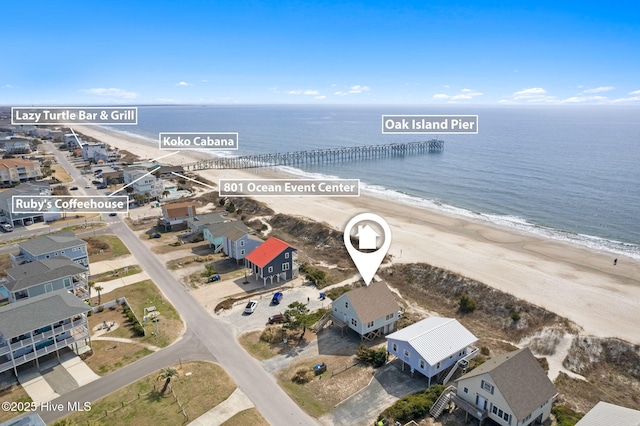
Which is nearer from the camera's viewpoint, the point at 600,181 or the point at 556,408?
the point at 556,408

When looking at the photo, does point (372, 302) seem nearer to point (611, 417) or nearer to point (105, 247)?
point (611, 417)

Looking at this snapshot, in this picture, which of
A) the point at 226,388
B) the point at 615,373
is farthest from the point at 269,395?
the point at 615,373

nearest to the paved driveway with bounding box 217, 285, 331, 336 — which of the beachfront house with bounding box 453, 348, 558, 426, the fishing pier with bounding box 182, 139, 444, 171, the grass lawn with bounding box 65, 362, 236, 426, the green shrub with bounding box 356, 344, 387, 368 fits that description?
the grass lawn with bounding box 65, 362, 236, 426

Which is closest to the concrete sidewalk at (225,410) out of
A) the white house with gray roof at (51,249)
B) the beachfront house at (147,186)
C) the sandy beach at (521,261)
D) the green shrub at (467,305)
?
the green shrub at (467,305)

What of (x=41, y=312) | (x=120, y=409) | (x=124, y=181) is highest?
(x=124, y=181)

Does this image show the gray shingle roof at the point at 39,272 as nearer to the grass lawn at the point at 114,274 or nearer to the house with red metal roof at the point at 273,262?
the grass lawn at the point at 114,274

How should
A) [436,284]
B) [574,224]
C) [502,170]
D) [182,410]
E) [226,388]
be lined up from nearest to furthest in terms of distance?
[182,410] < [226,388] < [436,284] < [574,224] < [502,170]

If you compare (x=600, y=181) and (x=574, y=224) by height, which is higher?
(x=600, y=181)

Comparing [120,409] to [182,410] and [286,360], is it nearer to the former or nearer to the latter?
[182,410]
